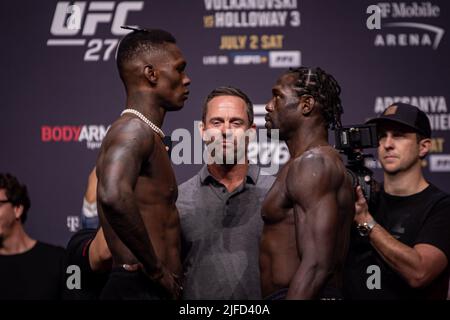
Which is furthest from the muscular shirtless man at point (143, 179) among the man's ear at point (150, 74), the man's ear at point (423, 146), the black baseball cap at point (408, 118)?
the man's ear at point (423, 146)

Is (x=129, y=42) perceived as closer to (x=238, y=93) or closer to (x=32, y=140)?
(x=238, y=93)

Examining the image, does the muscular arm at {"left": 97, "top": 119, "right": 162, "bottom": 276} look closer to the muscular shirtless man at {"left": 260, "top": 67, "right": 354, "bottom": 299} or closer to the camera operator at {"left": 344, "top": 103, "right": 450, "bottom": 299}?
the muscular shirtless man at {"left": 260, "top": 67, "right": 354, "bottom": 299}

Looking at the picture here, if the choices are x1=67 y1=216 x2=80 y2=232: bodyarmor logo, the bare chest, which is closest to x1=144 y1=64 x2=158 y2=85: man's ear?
the bare chest

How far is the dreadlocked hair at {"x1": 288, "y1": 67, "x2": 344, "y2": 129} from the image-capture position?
254cm

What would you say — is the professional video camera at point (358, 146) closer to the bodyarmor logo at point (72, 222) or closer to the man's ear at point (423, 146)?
the man's ear at point (423, 146)

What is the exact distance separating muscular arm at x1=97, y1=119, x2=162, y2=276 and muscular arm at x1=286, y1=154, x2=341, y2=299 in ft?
→ 1.49

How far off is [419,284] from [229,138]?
0.95 m

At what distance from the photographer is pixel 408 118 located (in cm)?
301

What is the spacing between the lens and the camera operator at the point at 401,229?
2758mm

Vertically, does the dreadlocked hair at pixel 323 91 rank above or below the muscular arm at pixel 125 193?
above

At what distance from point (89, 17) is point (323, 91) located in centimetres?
178

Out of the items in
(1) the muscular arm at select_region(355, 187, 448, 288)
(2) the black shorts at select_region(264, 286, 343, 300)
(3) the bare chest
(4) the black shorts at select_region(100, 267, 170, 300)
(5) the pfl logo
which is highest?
(5) the pfl logo

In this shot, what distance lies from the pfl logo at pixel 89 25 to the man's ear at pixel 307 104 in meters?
1.61
